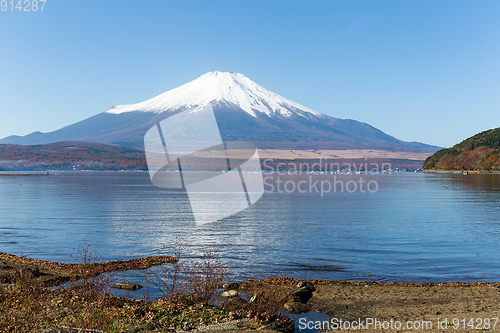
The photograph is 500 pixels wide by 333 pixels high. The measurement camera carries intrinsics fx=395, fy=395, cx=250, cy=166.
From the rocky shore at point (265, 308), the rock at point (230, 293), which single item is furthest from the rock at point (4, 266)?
the rock at point (230, 293)

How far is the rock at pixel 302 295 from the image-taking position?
12.6 m

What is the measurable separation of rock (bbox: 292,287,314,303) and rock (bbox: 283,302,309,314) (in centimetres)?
41

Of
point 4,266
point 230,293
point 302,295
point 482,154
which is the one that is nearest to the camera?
point 230,293

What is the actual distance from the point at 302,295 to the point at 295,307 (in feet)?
3.13

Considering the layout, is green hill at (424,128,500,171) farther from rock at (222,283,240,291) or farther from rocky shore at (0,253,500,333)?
rock at (222,283,240,291)

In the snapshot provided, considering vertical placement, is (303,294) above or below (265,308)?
below

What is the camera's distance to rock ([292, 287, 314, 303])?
12.6 m

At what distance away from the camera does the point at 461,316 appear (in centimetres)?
1053

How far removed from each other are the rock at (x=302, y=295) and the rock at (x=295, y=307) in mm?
406

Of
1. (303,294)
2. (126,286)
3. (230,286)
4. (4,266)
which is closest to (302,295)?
(303,294)

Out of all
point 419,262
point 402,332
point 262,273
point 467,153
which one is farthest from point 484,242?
point 467,153

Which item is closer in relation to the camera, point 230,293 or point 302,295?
point 230,293

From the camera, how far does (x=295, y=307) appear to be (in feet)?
39.2

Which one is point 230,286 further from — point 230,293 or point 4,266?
point 4,266
